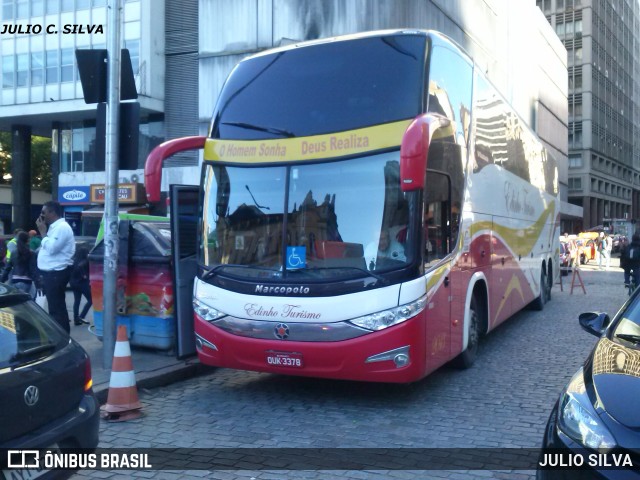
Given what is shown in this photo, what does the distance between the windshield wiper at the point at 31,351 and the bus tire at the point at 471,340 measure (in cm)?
524

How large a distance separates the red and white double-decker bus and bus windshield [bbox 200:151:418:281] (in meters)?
0.01

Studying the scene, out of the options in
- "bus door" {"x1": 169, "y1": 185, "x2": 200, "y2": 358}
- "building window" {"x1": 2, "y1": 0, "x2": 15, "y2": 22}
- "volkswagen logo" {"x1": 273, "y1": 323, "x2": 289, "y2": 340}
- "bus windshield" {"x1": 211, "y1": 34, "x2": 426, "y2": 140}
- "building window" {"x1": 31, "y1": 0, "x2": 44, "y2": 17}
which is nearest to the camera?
"volkswagen logo" {"x1": 273, "y1": 323, "x2": 289, "y2": 340}

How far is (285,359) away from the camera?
255 inches

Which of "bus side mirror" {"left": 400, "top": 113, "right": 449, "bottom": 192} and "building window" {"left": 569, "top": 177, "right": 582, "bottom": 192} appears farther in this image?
"building window" {"left": 569, "top": 177, "right": 582, "bottom": 192}

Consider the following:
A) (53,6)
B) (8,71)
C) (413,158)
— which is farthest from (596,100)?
(413,158)

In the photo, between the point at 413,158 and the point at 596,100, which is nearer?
the point at 413,158

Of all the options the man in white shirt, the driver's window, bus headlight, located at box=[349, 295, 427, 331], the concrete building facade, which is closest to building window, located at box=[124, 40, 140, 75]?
the man in white shirt

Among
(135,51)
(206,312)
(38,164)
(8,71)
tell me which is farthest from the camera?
(38,164)

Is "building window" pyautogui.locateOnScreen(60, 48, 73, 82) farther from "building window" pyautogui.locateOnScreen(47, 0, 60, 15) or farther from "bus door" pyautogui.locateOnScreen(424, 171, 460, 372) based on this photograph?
"bus door" pyautogui.locateOnScreen(424, 171, 460, 372)

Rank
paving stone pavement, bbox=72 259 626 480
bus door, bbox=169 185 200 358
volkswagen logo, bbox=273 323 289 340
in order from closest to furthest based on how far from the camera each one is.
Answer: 1. paving stone pavement, bbox=72 259 626 480
2. volkswagen logo, bbox=273 323 289 340
3. bus door, bbox=169 185 200 358

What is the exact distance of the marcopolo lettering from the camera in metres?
6.43

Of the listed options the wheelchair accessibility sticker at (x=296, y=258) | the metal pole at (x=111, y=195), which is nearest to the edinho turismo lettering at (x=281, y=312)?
the wheelchair accessibility sticker at (x=296, y=258)

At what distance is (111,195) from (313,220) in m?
2.66

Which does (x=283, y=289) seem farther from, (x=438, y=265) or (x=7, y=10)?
(x=7, y=10)
